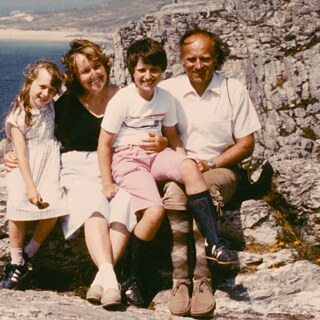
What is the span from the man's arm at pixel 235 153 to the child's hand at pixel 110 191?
4.06ft

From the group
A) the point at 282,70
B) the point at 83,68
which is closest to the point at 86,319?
the point at 83,68

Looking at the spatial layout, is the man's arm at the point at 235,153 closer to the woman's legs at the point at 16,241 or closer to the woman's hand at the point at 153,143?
the woman's hand at the point at 153,143

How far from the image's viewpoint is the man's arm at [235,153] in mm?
7309

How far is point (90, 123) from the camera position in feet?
23.9

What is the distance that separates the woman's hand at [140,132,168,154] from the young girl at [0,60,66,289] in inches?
43.8

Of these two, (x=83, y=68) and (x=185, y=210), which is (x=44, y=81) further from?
(x=185, y=210)

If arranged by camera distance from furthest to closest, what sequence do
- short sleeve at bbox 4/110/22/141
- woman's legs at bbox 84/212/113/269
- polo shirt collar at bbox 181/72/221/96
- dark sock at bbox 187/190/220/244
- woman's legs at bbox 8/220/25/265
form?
polo shirt collar at bbox 181/72/221/96 → short sleeve at bbox 4/110/22/141 → woman's legs at bbox 8/220/25/265 → dark sock at bbox 187/190/220/244 → woman's legs at bbox 84/212/113/269

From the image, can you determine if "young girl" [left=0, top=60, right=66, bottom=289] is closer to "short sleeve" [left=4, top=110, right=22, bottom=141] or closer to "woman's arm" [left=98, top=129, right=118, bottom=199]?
"short sleeve" [left=4, top=110, right=22, bottom=141]

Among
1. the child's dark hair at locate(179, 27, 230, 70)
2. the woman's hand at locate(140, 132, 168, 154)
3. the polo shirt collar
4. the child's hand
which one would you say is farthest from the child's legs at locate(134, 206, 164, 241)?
the child's dark hair at locate(179, 27, 230, 70)

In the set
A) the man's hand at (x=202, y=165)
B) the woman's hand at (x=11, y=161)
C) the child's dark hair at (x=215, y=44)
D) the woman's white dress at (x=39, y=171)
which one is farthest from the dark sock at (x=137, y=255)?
the child's dark hair at (x=215, y=44)

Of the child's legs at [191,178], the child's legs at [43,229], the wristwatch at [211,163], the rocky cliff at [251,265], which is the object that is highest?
the child's legs at [191,178]

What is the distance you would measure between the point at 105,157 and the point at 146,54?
1283 mm

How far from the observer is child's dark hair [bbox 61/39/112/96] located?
7.05 m

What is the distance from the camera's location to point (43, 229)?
6785 millimetres
